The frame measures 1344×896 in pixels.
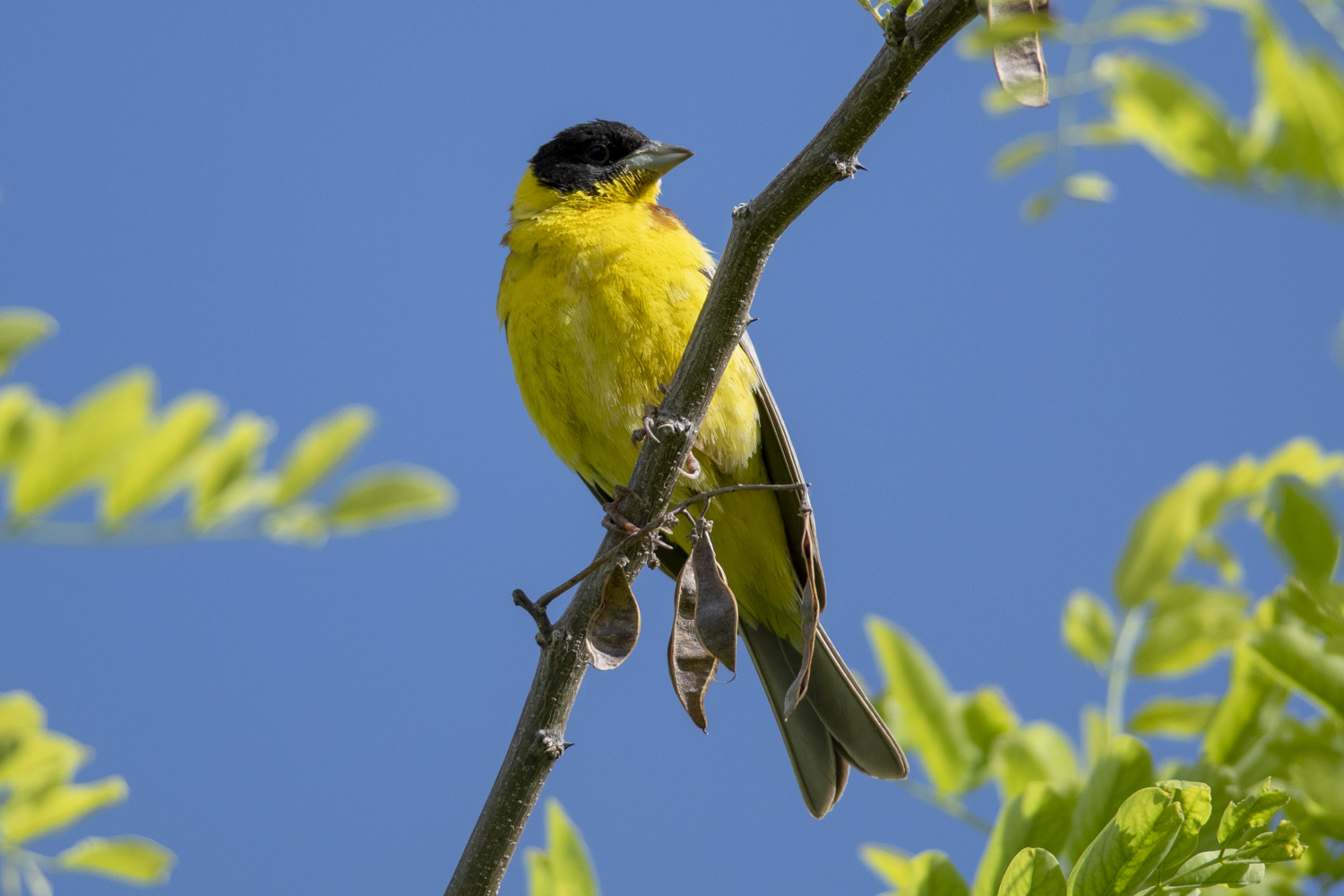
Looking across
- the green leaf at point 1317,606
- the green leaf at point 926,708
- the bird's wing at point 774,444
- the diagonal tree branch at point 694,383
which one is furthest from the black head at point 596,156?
the green leaf at point 1317,606

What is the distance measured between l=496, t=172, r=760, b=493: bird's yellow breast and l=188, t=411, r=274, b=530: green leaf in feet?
6.01

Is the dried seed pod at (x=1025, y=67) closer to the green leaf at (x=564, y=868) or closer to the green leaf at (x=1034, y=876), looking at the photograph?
the green leaf at (x=1034, y=876)

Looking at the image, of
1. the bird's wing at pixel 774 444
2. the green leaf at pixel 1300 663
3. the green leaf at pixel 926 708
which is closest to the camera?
the green leaf at pixel 1300 663

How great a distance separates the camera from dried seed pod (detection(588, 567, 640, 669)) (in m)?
1.99

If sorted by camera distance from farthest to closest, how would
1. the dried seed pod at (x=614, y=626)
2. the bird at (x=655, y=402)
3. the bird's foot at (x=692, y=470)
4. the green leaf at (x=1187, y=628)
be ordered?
1. the bird at (x=655, y=402)
2. the bird's foot at (x=692, y=470)
3. the dried seed pod at (x=614, y=626)
4. the green leaf at (x=1187, y=628)

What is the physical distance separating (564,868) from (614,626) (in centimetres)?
39

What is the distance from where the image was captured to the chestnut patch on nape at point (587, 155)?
15.1ft

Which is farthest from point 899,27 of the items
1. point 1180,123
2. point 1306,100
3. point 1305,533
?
point 1305,533

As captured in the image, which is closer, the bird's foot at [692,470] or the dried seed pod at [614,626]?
the dried seed pod at [614,626]

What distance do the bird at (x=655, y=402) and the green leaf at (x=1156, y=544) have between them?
1150 mm

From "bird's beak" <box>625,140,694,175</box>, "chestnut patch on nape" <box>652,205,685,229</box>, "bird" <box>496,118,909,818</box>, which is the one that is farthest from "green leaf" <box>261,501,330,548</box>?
"bird's beak" <box>625,140,694,175</box>

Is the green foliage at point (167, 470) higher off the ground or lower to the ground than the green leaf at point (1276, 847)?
higher

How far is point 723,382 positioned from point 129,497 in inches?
86.5

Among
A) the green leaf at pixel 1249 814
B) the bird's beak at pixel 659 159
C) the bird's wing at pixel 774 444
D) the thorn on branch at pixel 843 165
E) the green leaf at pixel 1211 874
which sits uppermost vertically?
the bird's beak at pixel 659 159
